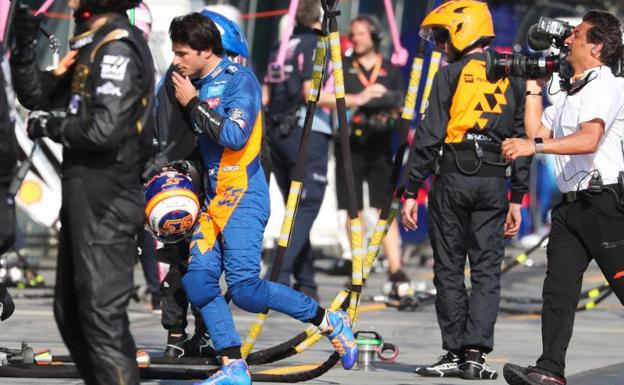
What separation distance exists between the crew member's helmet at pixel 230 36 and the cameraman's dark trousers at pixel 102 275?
2.66 meters

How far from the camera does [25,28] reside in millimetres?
6535

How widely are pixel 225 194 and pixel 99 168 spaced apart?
1.69m

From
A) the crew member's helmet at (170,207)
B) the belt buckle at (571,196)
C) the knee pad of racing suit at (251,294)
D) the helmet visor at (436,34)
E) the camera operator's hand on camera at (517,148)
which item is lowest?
the knee pad of racing suit at (251,294)

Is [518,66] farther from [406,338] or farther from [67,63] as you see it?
[406,338]

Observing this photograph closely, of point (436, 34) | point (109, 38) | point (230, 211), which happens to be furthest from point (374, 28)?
point (109, 38)

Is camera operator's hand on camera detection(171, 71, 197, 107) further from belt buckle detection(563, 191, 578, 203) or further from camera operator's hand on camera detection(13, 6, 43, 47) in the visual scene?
belt buckle detection(563, 191, 578, 203)

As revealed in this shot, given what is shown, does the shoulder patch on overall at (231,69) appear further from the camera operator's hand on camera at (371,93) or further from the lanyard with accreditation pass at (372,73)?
the lanyard with accreditation pass at (372,73)

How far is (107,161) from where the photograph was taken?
640cm

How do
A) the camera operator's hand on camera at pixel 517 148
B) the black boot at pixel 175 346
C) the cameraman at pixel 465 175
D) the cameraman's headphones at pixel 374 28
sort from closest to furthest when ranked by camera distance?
the camera operator's hand on camera at pixel 517 148
the black boot at pixel 175 346
the cameraman at pixel 465 175
the cameraman's headphones at pixel 374 28

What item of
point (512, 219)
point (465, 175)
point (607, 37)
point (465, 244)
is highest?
point (607, 37)

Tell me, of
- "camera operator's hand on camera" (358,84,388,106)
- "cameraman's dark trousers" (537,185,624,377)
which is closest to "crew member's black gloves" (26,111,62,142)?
"cameraman's dark trousers" (537,185,624,377)

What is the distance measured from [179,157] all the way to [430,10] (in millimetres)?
1700

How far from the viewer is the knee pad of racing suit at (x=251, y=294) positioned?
7.99 m

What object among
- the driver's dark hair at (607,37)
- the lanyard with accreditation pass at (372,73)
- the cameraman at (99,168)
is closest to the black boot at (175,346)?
the cameraman at (99,168)
